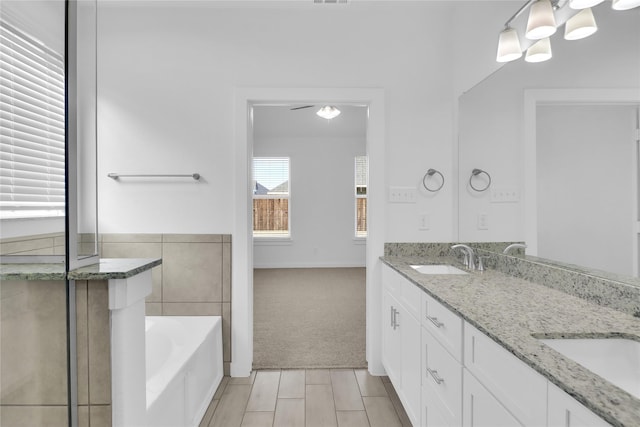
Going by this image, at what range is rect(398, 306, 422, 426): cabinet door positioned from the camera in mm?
1668

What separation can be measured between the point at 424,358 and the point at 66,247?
145cm

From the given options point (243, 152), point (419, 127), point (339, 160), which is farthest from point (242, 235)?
point (339, 160)

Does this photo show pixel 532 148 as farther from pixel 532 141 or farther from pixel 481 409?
pixel 481 409

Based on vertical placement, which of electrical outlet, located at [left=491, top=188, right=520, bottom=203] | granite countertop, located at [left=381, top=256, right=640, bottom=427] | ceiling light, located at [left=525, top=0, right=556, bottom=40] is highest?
ceiling light, located at [left=525, top=0, right=556, bottom=40]

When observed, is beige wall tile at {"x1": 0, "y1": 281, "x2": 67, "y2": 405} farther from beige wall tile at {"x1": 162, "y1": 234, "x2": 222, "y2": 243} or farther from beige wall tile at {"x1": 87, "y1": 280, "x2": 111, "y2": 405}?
beige wall tile at {"x1": 162, "y1": 234, "x2": 222, "y2": 243}

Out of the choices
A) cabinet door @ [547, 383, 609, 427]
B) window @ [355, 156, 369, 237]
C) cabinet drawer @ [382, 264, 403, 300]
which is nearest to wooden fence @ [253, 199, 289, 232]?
window @ [355, 156, 369, 237]

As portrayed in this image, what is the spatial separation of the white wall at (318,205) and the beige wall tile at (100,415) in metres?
5.40

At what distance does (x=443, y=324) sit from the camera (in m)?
1.35

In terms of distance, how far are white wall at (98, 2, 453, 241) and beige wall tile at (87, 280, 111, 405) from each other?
4.90ft

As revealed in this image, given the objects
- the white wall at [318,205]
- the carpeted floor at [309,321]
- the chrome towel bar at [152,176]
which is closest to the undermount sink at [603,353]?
the carpeted floor at [309,321]

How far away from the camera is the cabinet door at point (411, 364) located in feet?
5.47

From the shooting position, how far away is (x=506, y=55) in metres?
1.93

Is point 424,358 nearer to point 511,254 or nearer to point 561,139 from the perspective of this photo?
point 511,254

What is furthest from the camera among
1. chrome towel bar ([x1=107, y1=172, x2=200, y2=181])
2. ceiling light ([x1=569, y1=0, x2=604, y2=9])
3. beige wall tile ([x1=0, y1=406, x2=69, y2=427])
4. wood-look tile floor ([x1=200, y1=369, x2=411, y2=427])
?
chrome towel bar ([x1=107, y1=172, x2=200, y2=181])
